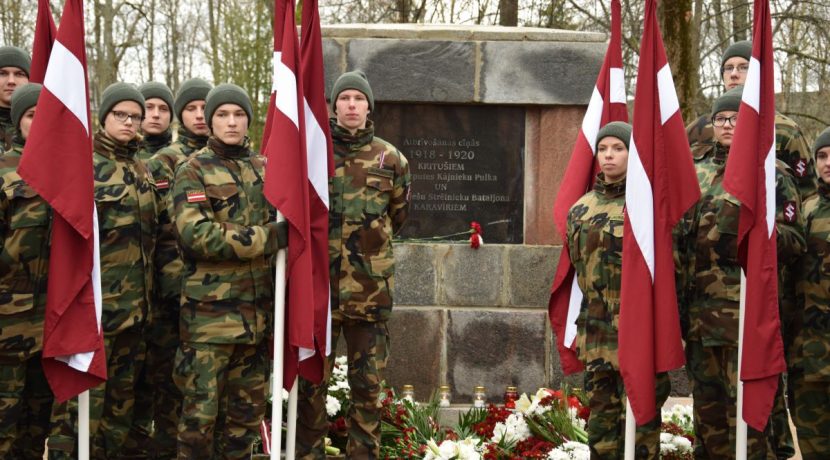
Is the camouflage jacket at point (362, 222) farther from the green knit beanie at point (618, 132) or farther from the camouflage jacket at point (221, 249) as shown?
the green knit beanie at point (618, 132)

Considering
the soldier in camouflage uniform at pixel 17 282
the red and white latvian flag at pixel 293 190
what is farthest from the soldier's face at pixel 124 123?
the red and white latvian flag at pixel 293 190

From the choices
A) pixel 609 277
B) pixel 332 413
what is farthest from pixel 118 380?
pixel 609 277

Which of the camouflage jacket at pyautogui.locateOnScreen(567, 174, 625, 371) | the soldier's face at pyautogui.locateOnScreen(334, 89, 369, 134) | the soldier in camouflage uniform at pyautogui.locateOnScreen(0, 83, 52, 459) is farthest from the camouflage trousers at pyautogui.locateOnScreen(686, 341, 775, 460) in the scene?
the soldier in camouflage uniform at pyautogui.locateOnScreen(0, 83, 52, 459)

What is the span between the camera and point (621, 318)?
15.6 feet

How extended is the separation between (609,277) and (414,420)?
198 cm

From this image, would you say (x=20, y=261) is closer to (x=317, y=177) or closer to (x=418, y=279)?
(x=317, y=177)

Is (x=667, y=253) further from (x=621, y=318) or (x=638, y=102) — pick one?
(x=638, y=102)

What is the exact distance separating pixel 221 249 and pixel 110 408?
112 centimetres

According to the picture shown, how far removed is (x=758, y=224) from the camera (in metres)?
4.64

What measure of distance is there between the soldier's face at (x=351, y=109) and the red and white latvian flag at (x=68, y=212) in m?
1.51

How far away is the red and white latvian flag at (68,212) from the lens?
180 inches

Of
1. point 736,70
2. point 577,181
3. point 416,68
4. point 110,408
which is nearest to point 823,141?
point 736,70

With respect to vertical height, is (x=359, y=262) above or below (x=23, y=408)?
above

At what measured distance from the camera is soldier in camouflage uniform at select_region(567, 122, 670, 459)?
495cm
